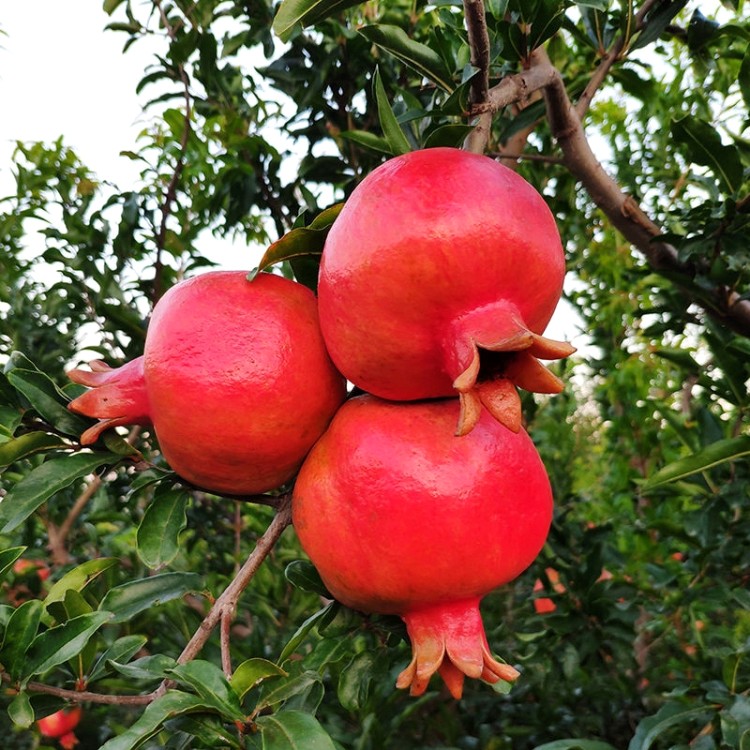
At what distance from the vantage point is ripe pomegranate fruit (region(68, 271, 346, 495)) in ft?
2.56

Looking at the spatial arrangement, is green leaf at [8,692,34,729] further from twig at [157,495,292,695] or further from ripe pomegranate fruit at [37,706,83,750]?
ripe pomegranate fruit at [37,706,83,750]

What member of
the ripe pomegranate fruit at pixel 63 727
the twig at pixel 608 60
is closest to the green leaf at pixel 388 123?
the twig at pixel 608 60

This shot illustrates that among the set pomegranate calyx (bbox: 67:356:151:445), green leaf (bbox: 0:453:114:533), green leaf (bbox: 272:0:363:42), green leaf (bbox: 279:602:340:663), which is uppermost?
green leaf (bbox: 272:0:363:42)

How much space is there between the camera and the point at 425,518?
722 millimetres

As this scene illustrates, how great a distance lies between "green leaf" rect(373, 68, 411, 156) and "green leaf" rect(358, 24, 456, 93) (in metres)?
0.04

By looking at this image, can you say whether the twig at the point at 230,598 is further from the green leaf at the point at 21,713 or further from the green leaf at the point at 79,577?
the green leaf at the point at 79,577

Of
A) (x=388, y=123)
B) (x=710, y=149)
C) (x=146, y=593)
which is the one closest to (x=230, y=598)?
(x=146, y=593)

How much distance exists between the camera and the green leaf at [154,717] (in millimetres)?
638

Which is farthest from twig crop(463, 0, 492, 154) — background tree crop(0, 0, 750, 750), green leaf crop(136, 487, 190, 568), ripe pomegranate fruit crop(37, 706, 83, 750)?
ripe pomegranate fruit crop(37, 706, 83, 750)

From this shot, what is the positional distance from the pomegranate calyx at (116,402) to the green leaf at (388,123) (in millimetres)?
384

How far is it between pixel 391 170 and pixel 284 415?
27 centimetres

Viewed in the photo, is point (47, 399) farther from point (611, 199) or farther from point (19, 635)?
point (611, 199)

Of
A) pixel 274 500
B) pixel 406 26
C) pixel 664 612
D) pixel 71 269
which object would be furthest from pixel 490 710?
pixel 406 26

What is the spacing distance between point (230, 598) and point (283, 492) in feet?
0.56
